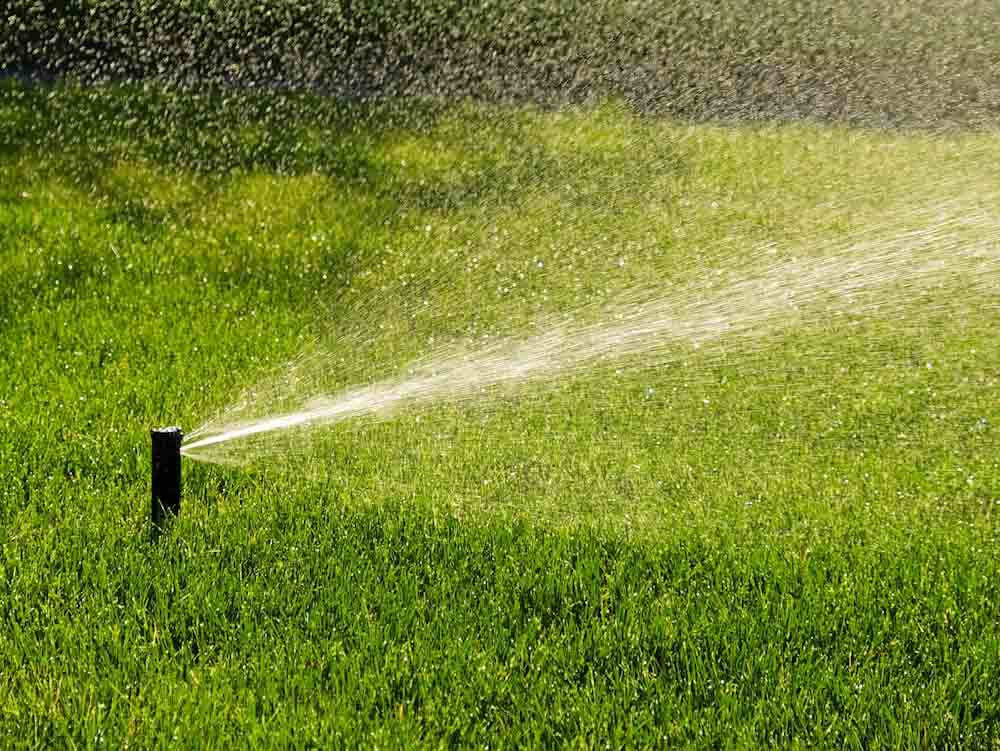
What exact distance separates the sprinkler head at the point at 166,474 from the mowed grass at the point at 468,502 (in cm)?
10

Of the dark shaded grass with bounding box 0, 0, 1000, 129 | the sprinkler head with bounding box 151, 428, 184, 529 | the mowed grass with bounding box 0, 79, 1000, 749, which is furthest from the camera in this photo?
the dark shaded grass with bounding box 0, 0, 1000, 129

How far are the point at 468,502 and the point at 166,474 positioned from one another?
3.16ft

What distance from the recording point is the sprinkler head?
3352mm

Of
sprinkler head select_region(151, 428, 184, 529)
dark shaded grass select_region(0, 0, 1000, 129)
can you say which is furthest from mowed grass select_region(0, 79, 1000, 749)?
dark shaded grass select_region(0, 0, 1000, 129)

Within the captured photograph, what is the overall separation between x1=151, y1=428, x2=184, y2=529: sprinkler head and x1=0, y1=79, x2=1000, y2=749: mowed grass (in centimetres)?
10

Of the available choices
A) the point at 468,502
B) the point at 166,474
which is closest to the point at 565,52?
the point at 468,502

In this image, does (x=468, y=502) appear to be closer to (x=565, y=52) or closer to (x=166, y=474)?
(x=166, y=474)

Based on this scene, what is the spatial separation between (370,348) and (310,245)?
1.58 meters

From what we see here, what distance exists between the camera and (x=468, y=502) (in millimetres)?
3895

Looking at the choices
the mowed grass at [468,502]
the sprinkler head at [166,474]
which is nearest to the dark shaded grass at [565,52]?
the mowed grass at [468,502]

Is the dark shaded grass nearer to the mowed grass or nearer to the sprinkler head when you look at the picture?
the mowed grass

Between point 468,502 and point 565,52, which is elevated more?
point 565,52

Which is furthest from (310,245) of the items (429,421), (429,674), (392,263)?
(429,674)

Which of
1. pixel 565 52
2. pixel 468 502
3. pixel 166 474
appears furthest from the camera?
pixel 565 52
